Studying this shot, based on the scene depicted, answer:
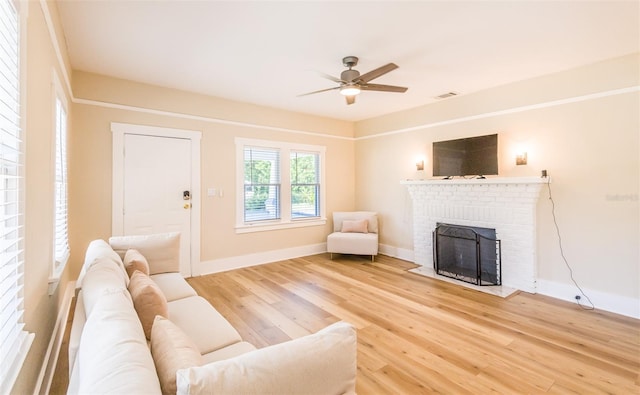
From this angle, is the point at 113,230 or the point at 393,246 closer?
the point at 113,230

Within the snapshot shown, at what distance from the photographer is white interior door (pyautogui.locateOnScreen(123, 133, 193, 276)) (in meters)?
3.99

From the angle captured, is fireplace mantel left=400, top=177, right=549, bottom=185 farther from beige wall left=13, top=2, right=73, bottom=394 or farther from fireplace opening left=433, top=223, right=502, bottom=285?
beige wall left=13, top=2, right=73, bottom=394

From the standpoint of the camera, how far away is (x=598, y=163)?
3.39m

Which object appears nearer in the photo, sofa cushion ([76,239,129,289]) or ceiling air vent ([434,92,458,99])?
sofa cushion ([76,239,129,289])

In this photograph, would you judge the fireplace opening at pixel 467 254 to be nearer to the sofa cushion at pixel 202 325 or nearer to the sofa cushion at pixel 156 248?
the sofa cushion at pixel 202 325

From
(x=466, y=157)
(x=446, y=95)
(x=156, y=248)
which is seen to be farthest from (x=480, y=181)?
(x=156, y=248)

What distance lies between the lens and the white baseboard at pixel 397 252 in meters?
5.39

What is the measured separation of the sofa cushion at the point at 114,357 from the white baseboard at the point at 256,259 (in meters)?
3.55

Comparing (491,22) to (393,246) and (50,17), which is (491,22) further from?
(393,246)

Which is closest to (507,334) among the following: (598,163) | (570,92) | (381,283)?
(381,283)

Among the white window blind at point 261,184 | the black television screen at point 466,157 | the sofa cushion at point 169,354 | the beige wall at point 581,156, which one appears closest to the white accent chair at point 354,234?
the white window blind at point 261,184

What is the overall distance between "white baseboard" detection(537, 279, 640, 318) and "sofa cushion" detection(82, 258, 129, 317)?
14.9 feet

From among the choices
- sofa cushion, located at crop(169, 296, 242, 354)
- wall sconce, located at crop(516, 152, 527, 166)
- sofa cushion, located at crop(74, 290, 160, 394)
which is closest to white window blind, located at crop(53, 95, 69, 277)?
sofa cushion, located at crop(169, 296, 242, 354)

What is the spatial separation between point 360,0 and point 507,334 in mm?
3158
